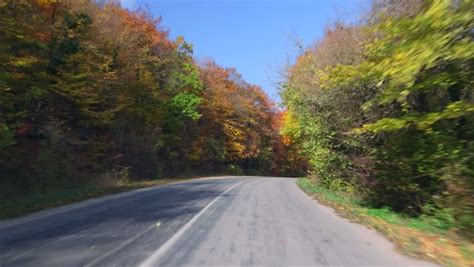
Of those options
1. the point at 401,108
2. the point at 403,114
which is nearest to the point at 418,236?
the point at 403,114

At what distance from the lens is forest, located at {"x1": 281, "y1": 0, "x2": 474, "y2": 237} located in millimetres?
9477

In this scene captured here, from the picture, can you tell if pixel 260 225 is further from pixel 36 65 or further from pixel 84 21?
pixel 84 21

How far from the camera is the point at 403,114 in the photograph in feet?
53.1

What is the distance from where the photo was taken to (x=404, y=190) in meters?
15.1

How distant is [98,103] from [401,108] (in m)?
21.2

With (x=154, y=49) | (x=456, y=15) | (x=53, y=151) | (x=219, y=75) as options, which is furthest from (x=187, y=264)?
(x=219, y=75)

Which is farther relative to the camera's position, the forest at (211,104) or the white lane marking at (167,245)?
the forest at (211,104)

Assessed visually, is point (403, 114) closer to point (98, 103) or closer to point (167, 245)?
point (167, 245)

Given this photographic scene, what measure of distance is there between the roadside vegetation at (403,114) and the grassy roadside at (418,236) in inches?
2.1

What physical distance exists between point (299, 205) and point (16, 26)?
1539cm

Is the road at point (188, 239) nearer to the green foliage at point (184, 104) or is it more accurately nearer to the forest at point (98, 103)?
the forest at point (98, 103)

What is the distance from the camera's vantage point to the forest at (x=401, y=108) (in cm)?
948

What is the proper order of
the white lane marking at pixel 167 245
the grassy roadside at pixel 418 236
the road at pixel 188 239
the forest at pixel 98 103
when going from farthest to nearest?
the forest at pixel 98 103 → the grassy roadside at pixel 418 236 → the road at pixel 188 239 → the white lane marking at pixel 167 245

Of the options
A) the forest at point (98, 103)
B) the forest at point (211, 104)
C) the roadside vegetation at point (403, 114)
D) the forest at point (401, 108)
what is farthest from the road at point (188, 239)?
the forest at point (98, 103)
